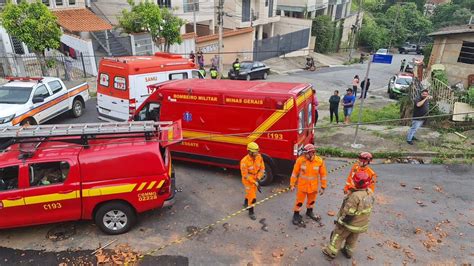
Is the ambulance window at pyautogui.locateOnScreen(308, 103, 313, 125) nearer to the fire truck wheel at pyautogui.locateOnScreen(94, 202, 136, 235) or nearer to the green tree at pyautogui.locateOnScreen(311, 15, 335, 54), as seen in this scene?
the fire truck wheel at pyautogui.locateOnScreen(94, 202, 136, 235)

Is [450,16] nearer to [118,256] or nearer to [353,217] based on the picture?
[353,217]

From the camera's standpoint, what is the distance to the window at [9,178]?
5.75 metres

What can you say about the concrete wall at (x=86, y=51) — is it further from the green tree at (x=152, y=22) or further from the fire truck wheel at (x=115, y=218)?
the fire truck wheel at (x=115, y=218)

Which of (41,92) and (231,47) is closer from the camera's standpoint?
(41,92)

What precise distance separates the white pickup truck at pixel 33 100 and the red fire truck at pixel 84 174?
4.82 meters

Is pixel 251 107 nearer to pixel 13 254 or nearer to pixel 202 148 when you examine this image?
pixel 202 148

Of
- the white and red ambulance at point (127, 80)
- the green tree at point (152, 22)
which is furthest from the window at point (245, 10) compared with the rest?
the white and red ambulance at point (127, 80)

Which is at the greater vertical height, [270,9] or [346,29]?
[270,9]

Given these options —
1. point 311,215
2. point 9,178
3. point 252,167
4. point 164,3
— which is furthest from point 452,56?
point 9,178

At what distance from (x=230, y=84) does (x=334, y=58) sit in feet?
118

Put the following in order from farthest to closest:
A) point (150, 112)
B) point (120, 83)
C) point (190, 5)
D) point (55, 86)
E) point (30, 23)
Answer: point (190, 5) < point (30, 23) < point (55, 86) < point (120, 83) < point (150, 112)

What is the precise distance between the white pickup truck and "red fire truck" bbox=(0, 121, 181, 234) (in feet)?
15.8

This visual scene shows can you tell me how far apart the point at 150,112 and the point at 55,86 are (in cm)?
550

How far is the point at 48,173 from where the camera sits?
19.2 feet
